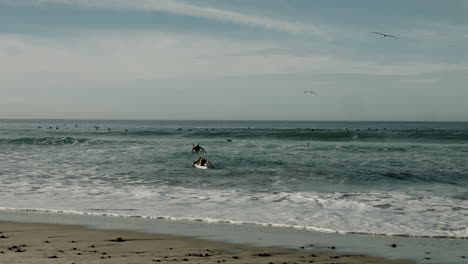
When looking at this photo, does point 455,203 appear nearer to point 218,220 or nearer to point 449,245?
point 449,245

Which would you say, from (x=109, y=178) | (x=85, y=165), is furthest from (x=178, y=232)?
(x=85, y=165)

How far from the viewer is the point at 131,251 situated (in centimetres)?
848

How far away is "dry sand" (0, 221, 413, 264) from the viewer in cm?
789

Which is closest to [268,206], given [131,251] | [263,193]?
[263,193]

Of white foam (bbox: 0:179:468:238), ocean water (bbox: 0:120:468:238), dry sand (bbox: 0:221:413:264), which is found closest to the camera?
Answer: dry sand (bbox: 0:221:413:264)

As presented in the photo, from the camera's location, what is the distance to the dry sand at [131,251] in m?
7.89

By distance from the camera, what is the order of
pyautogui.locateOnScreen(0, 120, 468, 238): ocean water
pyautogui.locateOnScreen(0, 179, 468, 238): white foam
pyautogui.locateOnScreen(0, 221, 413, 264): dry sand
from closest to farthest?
pyautogui.locateOnScreen(0, 221, 413, 264): dry sand, pyautogui.locateOnScreen(0, 179, 468, 238): white foam, pyautogui.locateOnScreen(0, 120, 468, 238): ocean water

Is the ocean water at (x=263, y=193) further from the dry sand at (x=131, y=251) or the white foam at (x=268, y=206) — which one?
the dry sand at (x=131, y=251)

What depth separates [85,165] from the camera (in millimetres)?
24672

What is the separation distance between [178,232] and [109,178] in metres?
10.1

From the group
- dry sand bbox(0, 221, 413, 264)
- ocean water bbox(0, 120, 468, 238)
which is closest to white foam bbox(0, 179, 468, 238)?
ocean water bbox(0, 120, 468, 238)

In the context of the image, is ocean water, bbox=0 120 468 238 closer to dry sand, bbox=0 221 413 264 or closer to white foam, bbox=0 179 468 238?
white foam, bbox=0 179 468 238

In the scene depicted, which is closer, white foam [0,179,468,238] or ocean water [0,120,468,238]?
white foam [0,179,468,238]

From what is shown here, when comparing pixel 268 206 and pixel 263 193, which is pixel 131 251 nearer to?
pixel 268 206
